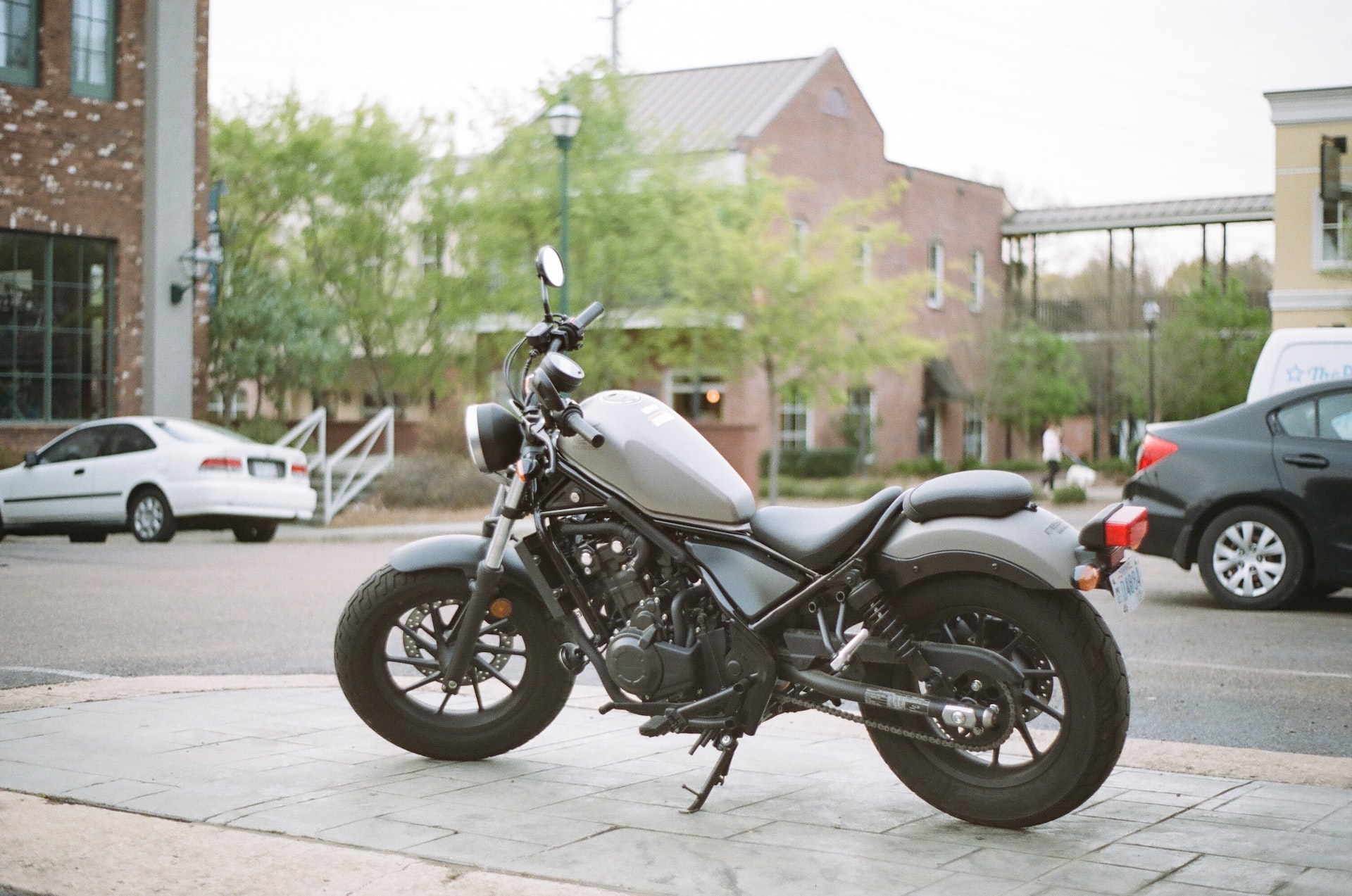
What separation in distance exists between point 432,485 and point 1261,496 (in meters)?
15.5

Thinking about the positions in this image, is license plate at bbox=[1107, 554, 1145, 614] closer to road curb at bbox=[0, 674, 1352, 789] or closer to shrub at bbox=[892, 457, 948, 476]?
road curb at bbox=[0, 674, 1352, 789]

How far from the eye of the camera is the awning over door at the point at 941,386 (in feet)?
142

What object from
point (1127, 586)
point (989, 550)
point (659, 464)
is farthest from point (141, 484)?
point (1127, 586)

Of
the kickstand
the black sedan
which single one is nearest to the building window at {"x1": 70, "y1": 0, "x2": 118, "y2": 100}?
the black sedan

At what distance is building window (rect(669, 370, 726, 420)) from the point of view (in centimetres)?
3466

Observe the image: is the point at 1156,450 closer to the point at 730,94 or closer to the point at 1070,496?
the point at 1070,496

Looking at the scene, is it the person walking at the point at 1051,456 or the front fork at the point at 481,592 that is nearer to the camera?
the front fork at the point at 481,592

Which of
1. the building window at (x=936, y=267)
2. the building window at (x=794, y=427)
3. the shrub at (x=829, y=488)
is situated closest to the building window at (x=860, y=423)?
the building window at (x=794, y=427)

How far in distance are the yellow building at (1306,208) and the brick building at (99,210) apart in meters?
23.6

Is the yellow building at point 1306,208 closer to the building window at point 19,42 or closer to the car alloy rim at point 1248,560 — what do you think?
the car alloy rim at point 1248,560

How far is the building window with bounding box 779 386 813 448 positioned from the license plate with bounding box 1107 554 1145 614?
104ft

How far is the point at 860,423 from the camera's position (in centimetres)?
3581

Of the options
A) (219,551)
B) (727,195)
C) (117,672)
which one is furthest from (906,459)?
(117,672)

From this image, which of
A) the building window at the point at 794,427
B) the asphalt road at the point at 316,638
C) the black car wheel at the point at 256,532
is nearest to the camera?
the asphalt road at the point at 316,638
